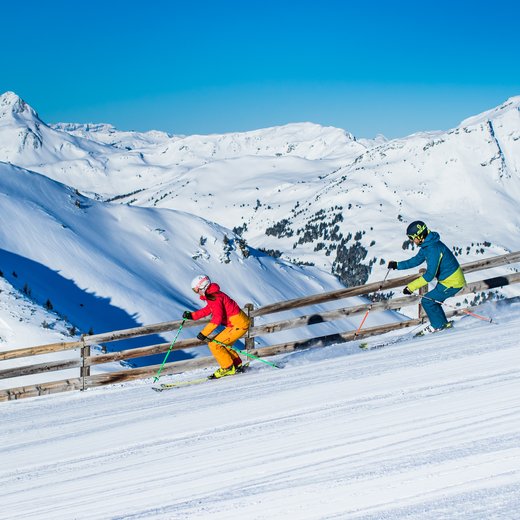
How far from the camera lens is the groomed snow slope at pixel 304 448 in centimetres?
438

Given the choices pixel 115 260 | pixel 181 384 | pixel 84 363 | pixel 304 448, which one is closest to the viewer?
pixel 304 448

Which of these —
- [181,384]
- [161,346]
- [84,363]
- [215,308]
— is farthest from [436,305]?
[84,363]

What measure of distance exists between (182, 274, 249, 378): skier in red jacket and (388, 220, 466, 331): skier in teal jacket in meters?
2.87

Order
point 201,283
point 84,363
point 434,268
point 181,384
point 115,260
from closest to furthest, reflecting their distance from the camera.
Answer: point 201,283, point 181,384, point 434,268, point 84,363, point 115,260

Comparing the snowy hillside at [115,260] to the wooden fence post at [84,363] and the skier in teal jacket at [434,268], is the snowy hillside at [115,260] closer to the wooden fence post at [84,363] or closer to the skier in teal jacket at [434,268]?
the wooden fence post at [84,363]

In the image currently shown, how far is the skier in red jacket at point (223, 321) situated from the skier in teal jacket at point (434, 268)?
113 inches

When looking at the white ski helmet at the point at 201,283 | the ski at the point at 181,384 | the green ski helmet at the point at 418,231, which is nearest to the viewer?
the white ski helmet at the point at 201,283

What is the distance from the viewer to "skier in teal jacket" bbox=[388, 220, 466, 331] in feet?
37.2

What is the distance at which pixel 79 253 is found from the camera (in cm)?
3891

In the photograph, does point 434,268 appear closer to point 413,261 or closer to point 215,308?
point 413,261

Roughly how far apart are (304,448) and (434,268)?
21.4 feet

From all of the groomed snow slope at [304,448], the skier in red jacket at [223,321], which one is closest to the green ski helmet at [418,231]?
the groomed snow slope at [304,448]

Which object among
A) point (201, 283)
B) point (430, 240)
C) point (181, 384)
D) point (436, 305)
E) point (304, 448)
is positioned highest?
point (201, 283)

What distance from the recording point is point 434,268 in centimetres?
1134
